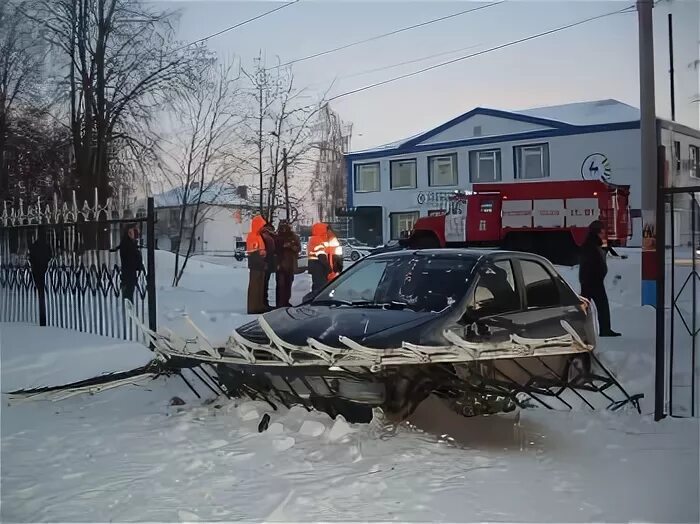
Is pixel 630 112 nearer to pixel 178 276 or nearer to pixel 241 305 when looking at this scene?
pixel 241 305

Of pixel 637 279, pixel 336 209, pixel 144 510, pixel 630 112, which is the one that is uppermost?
pixel 630 112

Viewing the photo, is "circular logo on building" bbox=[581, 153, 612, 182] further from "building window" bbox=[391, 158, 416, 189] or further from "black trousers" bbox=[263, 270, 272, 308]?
"black trousers" bbox=[263, 270, 272, 308]

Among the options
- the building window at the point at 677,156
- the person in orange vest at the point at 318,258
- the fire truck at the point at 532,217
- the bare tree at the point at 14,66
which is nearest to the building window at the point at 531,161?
the fire truck at the point at 532,217

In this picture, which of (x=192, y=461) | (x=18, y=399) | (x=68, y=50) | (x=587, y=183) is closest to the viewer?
(x=192, y=461)

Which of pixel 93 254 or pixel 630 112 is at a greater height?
pixel 630 112

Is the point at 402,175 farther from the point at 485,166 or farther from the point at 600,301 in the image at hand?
the point at 600,301

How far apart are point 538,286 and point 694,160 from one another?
509 cm

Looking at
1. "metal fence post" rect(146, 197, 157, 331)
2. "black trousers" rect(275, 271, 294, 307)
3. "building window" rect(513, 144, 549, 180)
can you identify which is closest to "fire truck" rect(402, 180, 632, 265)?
"building window" rect(513, 144, 549, 180)

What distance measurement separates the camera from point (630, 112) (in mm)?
10227

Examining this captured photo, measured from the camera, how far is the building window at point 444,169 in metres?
14.4

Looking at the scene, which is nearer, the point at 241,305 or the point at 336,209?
the point at 241,305

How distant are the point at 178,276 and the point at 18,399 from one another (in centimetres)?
955

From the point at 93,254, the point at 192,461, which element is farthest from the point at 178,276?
the point at 192,461

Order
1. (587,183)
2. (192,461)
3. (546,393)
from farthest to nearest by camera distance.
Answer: (587,183) → (546,393) → (192,461)
